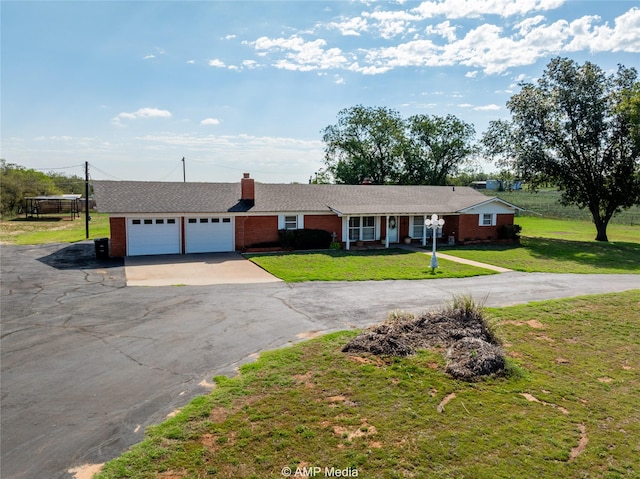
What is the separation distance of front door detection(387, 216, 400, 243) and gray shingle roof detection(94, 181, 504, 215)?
843 millimetres

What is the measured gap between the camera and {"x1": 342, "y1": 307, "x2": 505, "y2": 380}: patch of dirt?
8320mm

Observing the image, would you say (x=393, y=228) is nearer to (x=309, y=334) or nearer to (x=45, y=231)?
(x=309, y=334)

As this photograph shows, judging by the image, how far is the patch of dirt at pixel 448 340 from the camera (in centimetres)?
832

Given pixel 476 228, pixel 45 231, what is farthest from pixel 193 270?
pixel 45 231

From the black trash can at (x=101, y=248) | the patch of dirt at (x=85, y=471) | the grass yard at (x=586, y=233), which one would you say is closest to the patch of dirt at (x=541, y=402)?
the patch of dirt at (x=85, y=471)

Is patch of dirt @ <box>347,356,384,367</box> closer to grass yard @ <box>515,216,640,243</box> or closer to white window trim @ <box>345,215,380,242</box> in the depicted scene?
white window trim @ <box>345,215,380,242</box>

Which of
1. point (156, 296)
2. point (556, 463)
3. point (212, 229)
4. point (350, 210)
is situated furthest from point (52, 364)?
point (350, 210)

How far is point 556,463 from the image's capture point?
559cm

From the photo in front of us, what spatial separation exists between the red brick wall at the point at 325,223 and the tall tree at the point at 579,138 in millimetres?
17402

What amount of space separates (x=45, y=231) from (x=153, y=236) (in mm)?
18230

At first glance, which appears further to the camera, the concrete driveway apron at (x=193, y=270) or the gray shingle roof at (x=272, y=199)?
the gray shingle roof at (x=272, y=199)

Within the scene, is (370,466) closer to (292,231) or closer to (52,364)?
(52,364)

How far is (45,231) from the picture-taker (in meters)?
35.6

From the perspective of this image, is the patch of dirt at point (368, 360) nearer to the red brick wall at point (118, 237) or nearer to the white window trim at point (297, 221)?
the white window trim at point (297, 221)
